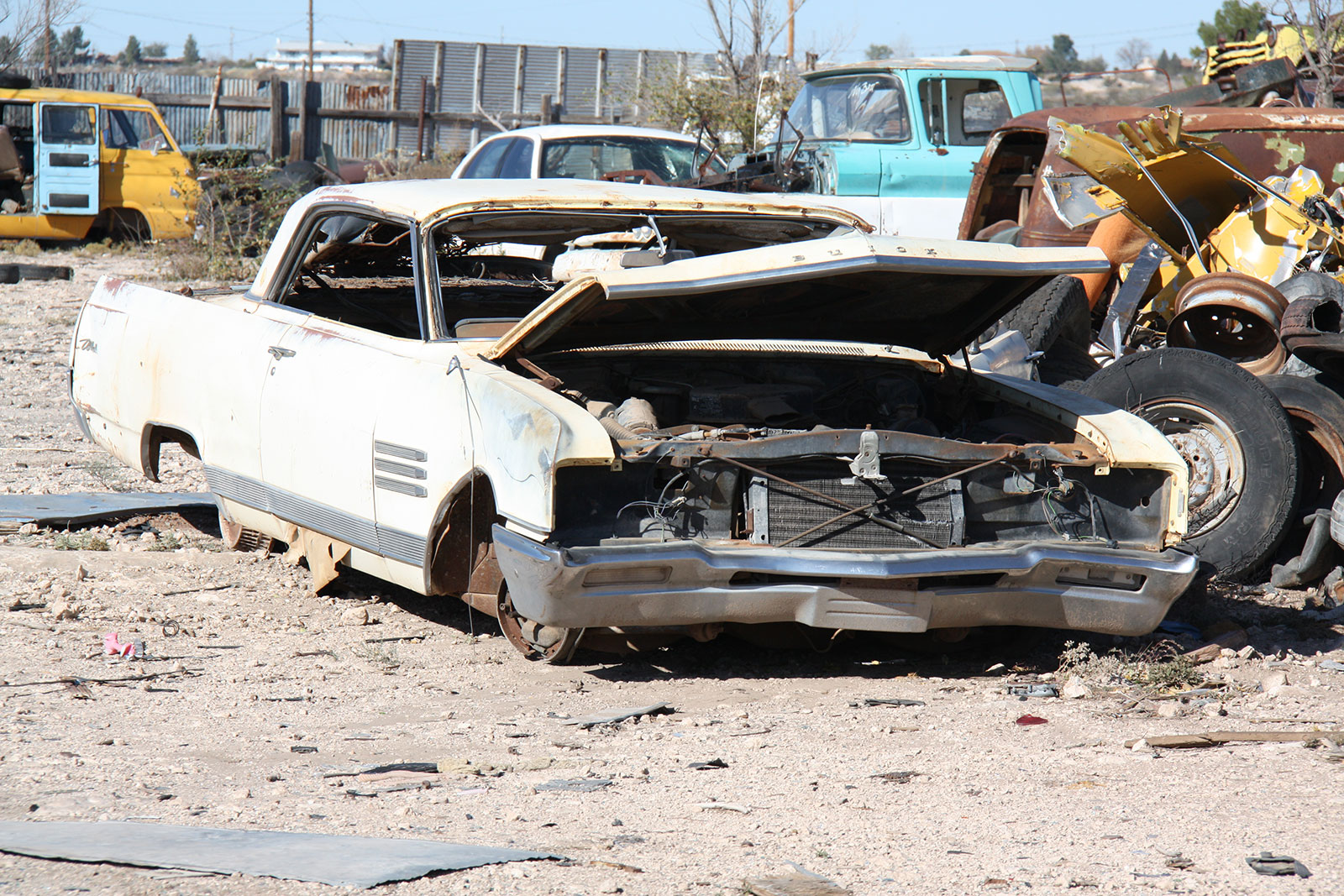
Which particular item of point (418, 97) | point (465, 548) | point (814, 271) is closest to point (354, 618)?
point (465, 548)

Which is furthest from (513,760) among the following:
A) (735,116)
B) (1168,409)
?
(735,116)

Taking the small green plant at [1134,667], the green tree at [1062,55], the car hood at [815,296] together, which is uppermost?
the green tree at [1062,55]

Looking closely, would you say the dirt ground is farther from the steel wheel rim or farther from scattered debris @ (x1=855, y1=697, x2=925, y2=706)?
the steel wheel rim

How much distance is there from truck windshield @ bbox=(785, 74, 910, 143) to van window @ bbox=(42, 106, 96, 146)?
889cm

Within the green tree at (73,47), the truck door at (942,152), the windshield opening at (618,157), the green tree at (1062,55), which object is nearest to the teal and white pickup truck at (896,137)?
the truck door at (942,152)

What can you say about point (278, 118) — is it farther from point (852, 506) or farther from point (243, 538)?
point (852, 506)

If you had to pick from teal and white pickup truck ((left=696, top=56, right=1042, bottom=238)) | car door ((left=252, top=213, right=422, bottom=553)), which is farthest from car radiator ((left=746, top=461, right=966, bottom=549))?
teal and white pickup truck ((left=696, top=56, right=1042, bottom=238))

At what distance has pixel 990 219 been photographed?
10625 millimetres

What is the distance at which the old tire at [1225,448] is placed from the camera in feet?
18.5

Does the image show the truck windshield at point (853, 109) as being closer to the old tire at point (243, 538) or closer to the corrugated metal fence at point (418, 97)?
the old tire at point (243, 538)

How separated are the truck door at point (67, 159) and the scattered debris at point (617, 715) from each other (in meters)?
15.1

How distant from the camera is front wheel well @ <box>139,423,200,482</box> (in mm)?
5918

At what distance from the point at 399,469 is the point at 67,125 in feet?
47.9

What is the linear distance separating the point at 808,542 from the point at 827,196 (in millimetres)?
8109
